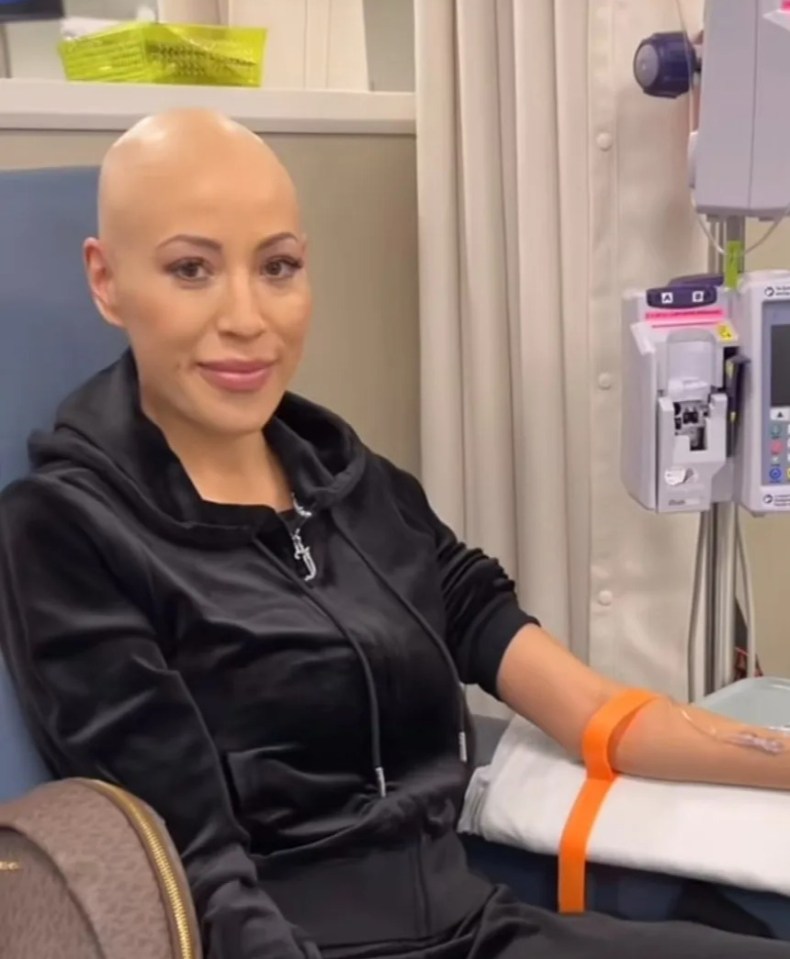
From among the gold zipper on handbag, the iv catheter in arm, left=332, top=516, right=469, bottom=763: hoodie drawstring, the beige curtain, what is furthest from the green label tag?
the gold zipper on handbag

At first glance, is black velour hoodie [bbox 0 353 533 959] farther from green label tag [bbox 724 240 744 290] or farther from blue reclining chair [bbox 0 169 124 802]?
green label tag [bbox 724 240 744 290]

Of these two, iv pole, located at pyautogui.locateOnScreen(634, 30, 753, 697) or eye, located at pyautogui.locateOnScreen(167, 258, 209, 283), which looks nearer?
eye, located at pyautogui.locateOnScreen(167, 258, 209, 283)

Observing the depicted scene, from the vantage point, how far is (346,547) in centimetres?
116

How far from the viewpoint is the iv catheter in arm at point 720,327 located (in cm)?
124

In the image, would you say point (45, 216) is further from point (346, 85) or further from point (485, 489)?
point (346, 85)

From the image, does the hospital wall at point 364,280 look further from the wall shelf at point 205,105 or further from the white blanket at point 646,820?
the white blanket at point 646,820

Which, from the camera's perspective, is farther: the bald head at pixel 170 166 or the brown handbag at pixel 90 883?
the bald head at pixel 170 166

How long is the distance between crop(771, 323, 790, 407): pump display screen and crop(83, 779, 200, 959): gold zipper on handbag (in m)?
0.77

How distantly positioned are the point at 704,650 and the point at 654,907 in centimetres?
48

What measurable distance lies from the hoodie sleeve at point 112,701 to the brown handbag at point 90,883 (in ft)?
0.34

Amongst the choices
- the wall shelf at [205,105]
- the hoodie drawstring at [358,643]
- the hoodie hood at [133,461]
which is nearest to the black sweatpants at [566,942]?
the hoodie drawstring at [358,643]

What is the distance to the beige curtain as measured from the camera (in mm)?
1484

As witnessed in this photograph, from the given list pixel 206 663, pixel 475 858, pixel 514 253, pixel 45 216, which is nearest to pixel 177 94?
pixel 45 216

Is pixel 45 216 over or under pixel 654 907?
over
